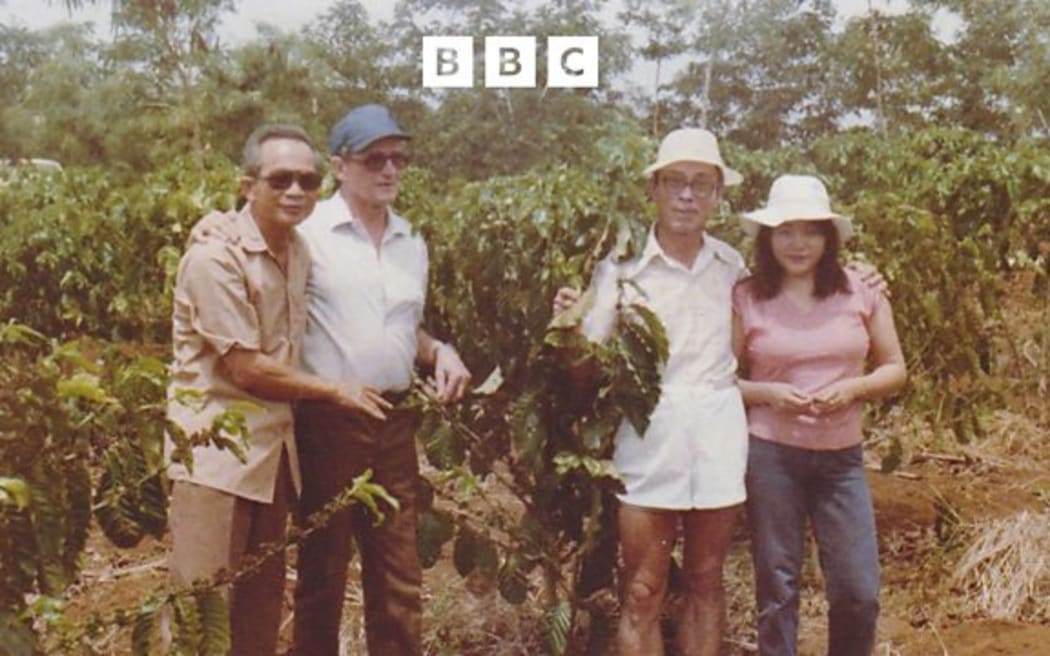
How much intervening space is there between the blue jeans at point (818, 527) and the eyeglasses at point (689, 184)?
0.52 m

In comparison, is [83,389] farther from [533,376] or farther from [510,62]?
[510,62]

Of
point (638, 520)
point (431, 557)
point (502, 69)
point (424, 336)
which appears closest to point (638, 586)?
point (638, 520)

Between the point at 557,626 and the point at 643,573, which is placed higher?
the point at 643,573

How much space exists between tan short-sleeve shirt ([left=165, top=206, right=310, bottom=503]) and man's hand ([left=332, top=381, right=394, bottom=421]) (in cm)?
11

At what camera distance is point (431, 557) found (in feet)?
9.59

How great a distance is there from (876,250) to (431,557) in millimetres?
1708

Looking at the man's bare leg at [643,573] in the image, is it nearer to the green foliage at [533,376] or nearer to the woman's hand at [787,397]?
the green foliage at [533,376]

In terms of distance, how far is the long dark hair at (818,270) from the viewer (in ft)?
9.25

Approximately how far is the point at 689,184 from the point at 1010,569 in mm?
1869

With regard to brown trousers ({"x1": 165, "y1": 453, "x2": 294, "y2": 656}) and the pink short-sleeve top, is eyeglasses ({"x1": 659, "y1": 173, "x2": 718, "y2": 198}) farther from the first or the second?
brown trousers ({"x1": 165, "y1": 453, "x2": 294, "y2": 656})

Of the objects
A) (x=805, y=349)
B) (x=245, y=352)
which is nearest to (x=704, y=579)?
(x=805, y=349)

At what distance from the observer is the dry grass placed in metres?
3.86

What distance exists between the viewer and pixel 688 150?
2705 mm

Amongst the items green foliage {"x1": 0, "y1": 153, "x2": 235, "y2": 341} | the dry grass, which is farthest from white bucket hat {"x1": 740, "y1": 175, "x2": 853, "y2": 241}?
green foliage {"x1": 0, "y1": 153, "x2": 235, "y2": 341}
